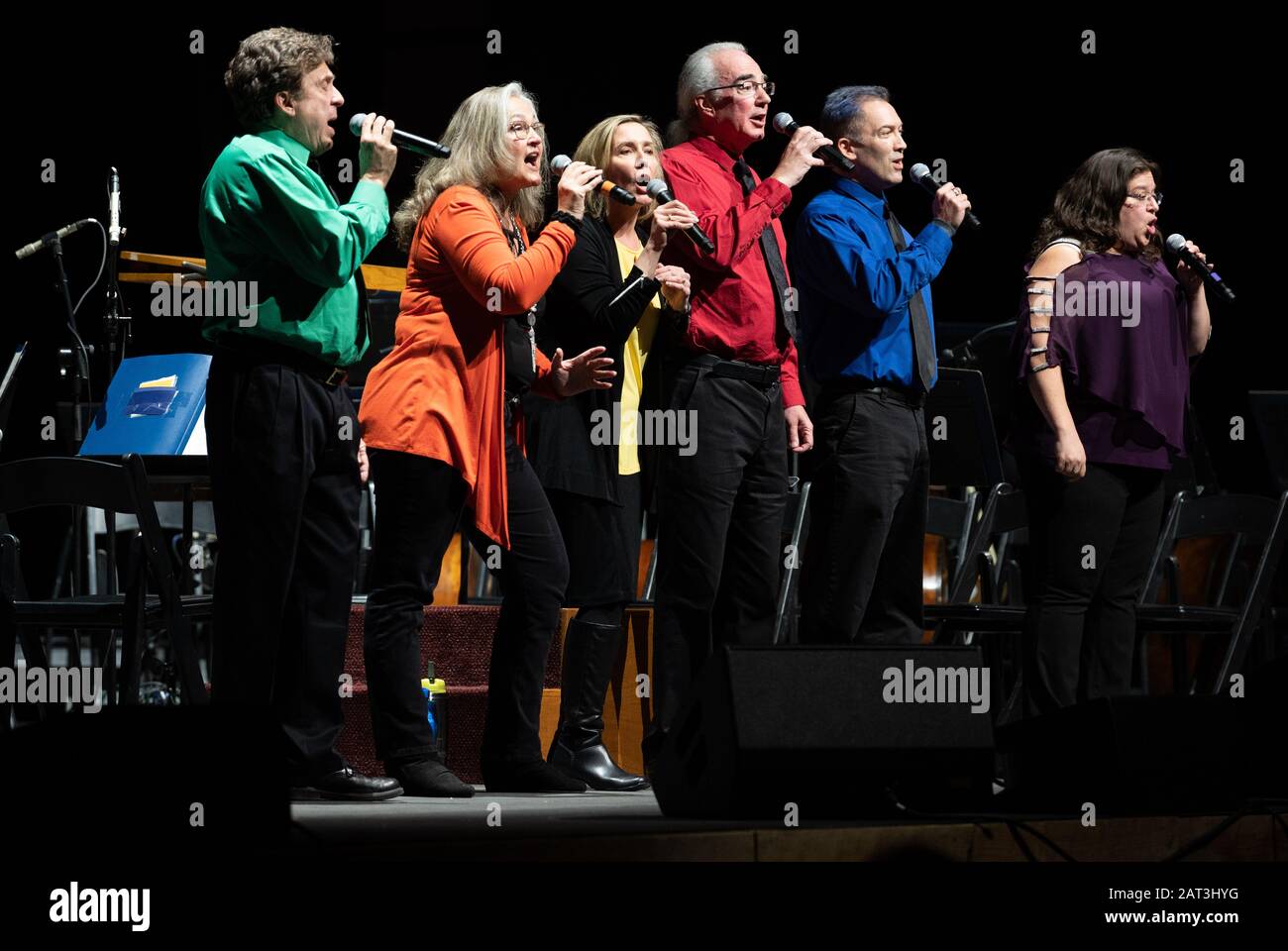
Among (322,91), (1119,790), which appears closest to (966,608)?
(1119,790)

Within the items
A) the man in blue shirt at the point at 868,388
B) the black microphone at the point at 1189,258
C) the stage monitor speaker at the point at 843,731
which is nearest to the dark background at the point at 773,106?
the black microphone at the point at 1189,258

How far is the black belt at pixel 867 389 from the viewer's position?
3.38 m

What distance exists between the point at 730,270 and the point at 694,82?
487 mm

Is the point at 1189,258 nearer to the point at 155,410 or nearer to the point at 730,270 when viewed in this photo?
the point at 730,270

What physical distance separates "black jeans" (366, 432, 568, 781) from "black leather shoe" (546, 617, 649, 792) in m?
0.14

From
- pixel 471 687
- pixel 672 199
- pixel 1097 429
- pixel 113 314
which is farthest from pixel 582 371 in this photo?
pixel 113 314

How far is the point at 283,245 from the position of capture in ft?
9.18

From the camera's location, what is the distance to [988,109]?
6.54 metres

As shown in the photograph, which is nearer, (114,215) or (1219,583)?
(114,215)

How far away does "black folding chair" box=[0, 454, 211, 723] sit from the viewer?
3.10 metres

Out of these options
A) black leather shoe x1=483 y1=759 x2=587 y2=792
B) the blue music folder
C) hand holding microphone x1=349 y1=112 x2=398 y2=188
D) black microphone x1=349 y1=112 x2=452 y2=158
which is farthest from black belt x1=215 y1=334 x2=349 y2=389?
black leather shoe x1=483 y1=759 x2=587 y2=792
